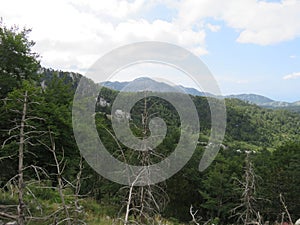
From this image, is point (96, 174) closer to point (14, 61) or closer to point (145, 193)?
point (14, 61)

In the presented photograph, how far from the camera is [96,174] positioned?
26.7 meters

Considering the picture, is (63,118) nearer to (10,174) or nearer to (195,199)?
(10,174)

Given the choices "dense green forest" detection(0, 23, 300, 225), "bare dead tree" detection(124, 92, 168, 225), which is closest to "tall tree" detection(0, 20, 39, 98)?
"dense green forest" detection(0, 23, 300, 225)

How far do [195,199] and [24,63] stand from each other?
2849 cm

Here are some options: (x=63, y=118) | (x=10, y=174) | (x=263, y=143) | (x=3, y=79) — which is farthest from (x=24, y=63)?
(x=263, y=143)

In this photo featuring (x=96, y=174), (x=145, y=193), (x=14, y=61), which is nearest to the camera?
(x=145, y=193)

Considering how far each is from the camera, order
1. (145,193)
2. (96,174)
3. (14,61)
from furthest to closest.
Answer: (96,174) → (14,61) → (145,193)

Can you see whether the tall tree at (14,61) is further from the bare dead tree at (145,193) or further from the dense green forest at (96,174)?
the bare dead tree at (145,193)

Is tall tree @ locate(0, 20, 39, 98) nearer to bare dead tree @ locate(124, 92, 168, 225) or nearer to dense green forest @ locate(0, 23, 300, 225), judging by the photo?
dense green forest @ locate(0, 23, 300, 225)

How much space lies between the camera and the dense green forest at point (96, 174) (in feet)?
6.82

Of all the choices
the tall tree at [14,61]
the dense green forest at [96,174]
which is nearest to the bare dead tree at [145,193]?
the dense green forest at [96,174]

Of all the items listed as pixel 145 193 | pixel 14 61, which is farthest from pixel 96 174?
pixel 145 193

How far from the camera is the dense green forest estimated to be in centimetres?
208

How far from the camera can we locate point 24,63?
1462cm
